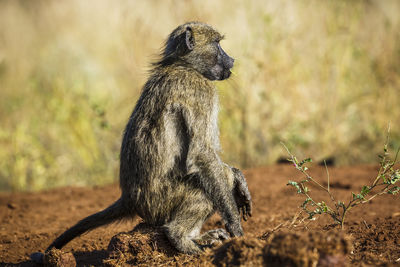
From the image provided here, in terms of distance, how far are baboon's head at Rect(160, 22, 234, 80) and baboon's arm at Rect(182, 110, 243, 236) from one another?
65cm

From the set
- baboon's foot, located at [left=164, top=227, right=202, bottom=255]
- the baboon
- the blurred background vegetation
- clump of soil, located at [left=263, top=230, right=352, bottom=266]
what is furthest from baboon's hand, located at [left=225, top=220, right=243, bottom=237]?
the blurred background vegetation

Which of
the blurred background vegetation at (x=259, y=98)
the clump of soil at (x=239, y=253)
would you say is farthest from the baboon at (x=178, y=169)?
the blurred background vegetation at (x=259, y=98)

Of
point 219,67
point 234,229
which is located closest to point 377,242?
point 234,229

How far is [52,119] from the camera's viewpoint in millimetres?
8703

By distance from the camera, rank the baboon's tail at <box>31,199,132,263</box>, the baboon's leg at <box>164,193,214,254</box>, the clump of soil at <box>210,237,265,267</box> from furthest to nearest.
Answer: the baboon's tail at <box>31,199,132,263</box>, the baboon's leg at <box>164,193,214,254</box>, the clump of soil at <box>210,237,265,267</box>

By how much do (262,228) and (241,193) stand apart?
938mm

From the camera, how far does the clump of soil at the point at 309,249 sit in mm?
2258

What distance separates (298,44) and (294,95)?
3.11 ft

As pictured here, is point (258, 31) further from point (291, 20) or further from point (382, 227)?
point (382, 227)

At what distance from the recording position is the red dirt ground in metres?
2.32

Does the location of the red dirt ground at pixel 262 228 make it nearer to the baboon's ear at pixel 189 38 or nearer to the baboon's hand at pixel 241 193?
the baboon's hand at pixel 241 193

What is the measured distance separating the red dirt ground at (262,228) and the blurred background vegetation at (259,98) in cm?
96

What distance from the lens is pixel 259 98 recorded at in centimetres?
801

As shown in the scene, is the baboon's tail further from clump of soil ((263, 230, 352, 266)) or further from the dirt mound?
clump of soil ((263, 230, 352, 266))
